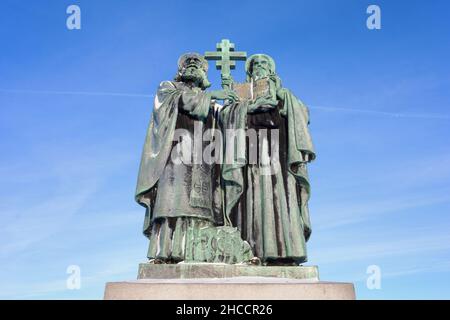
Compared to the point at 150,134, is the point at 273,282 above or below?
below

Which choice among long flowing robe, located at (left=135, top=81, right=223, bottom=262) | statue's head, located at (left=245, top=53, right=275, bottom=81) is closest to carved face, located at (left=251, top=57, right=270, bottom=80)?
statue's head, located at (left=245, top=53, right=275, bottom=81)

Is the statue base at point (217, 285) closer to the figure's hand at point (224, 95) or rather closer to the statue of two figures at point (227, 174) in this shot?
the statue of two figures at point (227, 174)

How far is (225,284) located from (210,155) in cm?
229

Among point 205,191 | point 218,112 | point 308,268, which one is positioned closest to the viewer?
point 308,268

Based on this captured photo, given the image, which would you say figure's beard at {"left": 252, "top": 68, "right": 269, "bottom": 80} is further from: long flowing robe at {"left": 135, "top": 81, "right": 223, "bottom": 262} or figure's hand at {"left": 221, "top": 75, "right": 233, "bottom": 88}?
long flowing robe at {"left": 135, "top": 81, "right": 223, "bottom": 262}

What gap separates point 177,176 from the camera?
273 inches

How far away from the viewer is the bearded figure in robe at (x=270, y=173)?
6.88 metres

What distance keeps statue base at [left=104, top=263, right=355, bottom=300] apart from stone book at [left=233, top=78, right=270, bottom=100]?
282 cm

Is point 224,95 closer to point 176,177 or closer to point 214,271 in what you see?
point 176,177

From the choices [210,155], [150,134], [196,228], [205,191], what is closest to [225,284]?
[196,228]

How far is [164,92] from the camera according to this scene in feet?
24.5

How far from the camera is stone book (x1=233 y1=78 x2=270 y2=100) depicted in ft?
24.5
